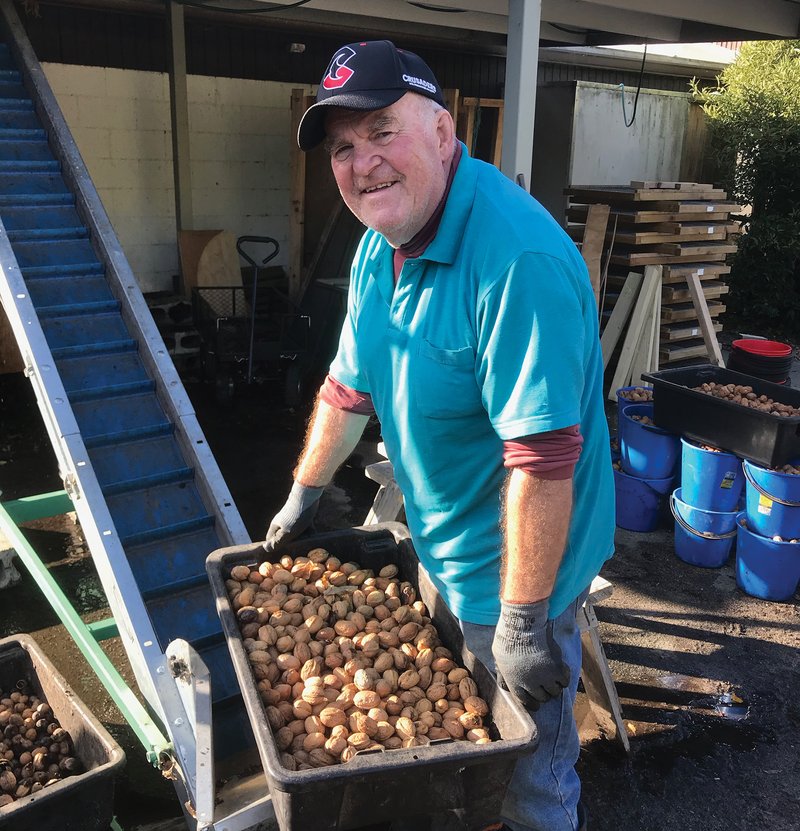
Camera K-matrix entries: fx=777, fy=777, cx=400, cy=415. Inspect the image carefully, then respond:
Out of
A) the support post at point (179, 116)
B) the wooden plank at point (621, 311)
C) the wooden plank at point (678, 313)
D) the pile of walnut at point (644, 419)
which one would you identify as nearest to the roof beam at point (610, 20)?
the wooden plank at point (621, 311)

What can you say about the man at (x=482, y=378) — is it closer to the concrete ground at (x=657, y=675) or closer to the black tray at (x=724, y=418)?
the concrete ground at (x=657, y=675)

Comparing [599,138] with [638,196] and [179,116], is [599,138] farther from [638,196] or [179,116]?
[179,116]

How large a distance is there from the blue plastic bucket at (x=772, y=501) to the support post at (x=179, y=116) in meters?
6.09

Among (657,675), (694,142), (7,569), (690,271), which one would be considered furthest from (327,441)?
(694,142)

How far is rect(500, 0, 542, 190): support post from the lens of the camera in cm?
533

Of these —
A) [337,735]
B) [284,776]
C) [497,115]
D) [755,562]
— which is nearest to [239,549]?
[337,735]

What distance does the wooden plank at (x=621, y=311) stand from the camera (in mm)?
7578

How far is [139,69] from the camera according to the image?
7883mm

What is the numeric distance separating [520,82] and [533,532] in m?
4.50

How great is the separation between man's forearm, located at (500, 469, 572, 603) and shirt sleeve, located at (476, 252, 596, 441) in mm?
135

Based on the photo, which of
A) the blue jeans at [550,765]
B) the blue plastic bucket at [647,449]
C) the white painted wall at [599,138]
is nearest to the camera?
the blue jeans at [550,765]

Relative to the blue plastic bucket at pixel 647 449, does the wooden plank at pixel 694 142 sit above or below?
above

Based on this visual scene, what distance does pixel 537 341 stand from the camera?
1.66m

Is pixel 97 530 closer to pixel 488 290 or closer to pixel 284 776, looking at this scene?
pixel 284 776
